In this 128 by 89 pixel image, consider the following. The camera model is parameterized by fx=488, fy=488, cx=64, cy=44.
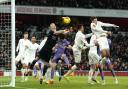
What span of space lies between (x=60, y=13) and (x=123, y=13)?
637 centimetres

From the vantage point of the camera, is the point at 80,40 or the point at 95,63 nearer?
the point at 95,63

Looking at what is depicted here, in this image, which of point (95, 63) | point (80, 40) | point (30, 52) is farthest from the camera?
point (30, 52)

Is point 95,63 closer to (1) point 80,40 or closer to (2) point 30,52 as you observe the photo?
(1) point 80,40

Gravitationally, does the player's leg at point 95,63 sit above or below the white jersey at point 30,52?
below

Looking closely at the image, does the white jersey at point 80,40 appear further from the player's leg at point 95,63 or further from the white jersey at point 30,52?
the white jersey at point 30,52

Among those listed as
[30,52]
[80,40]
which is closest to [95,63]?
[80,40]

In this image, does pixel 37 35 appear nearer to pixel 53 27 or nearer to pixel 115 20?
pixel 115 20

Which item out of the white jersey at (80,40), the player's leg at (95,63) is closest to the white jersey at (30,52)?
the white jersey at (80,40)

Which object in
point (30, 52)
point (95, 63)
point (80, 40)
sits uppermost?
point (80, 40)

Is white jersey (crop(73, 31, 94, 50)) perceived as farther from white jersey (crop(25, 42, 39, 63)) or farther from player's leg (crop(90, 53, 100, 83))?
white jersey (crop(25, 42, 39, 63))

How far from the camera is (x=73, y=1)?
47375mm

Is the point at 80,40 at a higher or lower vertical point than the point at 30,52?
higher

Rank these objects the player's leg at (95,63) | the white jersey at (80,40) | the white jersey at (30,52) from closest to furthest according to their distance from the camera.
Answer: the player's leg at (95,63) < the white jersey at (80,40) < the white jersey at (30,52)

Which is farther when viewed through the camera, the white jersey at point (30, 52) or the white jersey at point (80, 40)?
the white jersey at point (30, 52)
